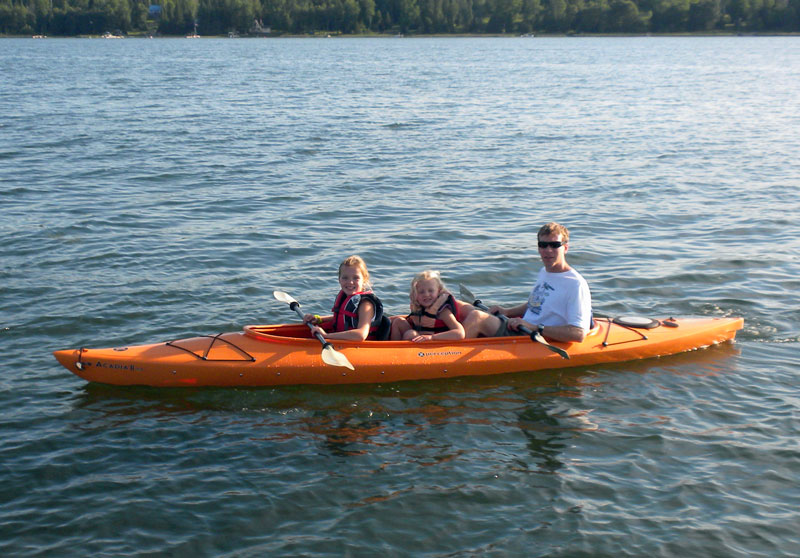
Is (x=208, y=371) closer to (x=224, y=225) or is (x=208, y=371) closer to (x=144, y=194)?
(x=224, y=225)

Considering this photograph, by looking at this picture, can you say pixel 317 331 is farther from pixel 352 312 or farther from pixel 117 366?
pixel 117 366

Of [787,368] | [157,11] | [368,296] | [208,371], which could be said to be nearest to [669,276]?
[787,368]

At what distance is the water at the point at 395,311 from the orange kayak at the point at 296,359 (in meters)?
0.14

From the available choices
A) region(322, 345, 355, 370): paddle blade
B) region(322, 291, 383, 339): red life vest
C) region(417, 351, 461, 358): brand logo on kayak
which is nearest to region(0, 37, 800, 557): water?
region(417, 351, 461, 358): brand logo on kayak

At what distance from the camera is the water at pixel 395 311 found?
18.2 ft

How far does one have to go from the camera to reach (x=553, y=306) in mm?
7652

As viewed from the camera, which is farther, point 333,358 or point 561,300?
point 561,300

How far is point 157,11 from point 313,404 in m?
123

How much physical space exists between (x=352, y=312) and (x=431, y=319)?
0.75m

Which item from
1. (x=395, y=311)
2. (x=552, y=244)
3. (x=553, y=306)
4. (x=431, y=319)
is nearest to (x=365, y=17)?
(x=395, y=311)

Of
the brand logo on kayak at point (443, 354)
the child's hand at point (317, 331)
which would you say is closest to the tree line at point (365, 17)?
the brand logo on kayak at point (443, 354)

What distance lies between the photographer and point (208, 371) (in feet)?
24.2

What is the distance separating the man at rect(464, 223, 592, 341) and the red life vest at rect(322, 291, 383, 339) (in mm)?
843

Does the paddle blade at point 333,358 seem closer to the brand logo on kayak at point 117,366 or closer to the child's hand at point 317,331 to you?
the child's hand at point 317,331
